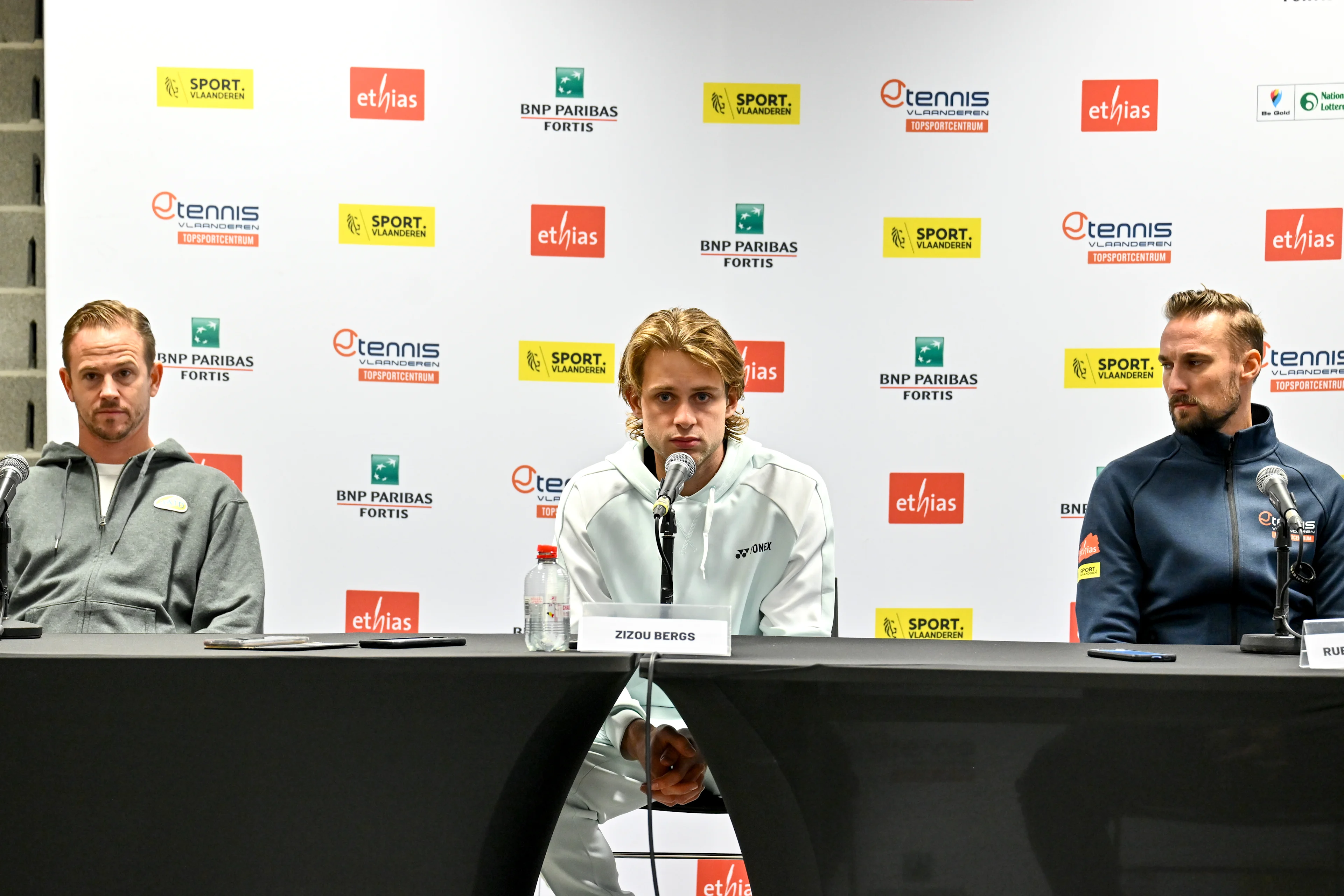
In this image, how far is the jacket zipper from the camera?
Result: 2.10 meters

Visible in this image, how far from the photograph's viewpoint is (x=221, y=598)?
7.48ft

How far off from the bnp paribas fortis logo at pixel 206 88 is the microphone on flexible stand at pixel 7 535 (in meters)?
1.99

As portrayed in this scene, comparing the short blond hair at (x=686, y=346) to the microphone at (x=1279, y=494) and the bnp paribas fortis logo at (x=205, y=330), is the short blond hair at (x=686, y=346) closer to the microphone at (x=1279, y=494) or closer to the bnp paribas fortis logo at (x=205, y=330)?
the microphone at (x=1279, y=494)

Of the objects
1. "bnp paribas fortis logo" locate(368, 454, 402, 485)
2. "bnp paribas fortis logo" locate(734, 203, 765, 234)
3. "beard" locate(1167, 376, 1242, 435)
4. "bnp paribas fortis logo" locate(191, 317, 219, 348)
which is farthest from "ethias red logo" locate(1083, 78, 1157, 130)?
"bnp paribas fortis logo" locate(191, 317, 219, 348)

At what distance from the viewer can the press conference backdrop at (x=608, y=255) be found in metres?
3.22

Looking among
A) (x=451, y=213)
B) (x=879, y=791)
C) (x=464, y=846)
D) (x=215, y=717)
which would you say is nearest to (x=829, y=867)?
(x=879, y=791)

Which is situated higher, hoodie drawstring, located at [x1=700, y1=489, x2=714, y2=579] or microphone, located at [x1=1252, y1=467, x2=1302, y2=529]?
microphone, located at [x1=1252, y1=467, x2=1302, y2=529]

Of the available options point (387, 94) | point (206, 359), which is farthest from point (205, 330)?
point (387, 94)

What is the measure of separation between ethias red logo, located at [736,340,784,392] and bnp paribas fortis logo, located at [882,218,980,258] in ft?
1.49

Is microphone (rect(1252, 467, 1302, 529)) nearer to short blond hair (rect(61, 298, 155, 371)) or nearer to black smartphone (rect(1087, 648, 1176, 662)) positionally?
black smartphone (rect(1087, 648, 1176, 662))

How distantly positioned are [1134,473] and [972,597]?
41.6 inches

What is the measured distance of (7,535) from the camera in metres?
1.58

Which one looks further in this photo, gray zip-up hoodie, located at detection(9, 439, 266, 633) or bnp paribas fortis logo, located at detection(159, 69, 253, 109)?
bnp paribas fortis logo, located at detection(159, 69, 253, 109)

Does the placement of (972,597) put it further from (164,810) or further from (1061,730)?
(164,810)
